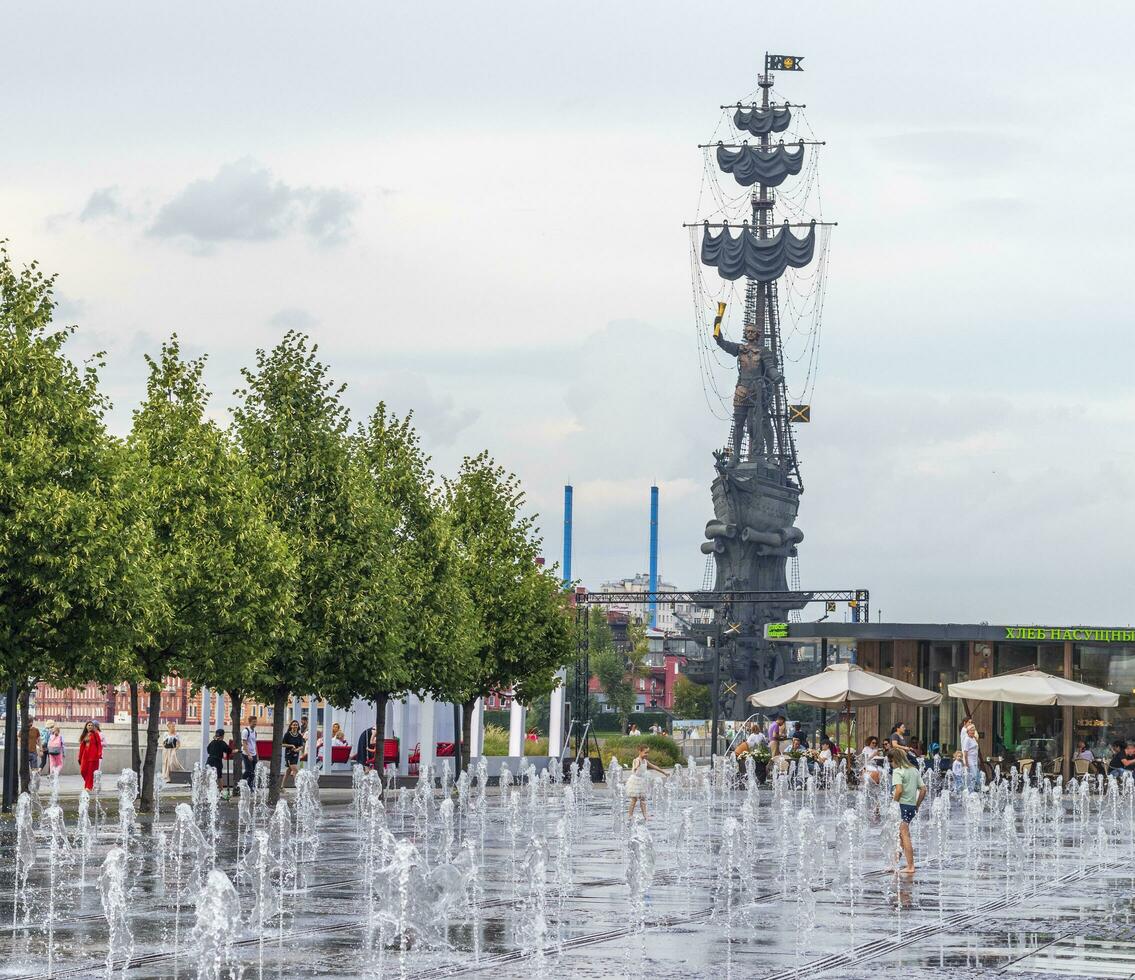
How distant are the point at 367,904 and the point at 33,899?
317cm

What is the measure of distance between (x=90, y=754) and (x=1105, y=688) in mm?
26701

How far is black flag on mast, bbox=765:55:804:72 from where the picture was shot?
125 meters

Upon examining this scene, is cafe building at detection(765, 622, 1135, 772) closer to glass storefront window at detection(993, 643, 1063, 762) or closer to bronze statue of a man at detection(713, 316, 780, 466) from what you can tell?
glass storefront window at detection(993, 643, 1063, 762)

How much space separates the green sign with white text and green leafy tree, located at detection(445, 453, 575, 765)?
12022mm

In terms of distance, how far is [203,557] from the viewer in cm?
3164

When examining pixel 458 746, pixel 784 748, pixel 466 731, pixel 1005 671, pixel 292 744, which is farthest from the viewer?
pixel 1005 671

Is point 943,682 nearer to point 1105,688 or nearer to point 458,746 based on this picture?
point 1105,688

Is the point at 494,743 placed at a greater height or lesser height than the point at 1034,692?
lesser

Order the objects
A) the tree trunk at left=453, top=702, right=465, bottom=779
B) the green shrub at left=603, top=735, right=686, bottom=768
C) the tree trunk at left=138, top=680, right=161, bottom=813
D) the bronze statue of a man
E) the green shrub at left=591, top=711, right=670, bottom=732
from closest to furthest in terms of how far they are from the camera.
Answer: the tree trunk at left=138, top=680, right=161, bottom=813 < the tree trunk at left=453, top=702, right=465, bottom=779 < the green shrub at left=603, top=735, right=686, bottom=768 < the bronze statue of a man < the green shrub at left=591, top=711, right=670, bottom=732

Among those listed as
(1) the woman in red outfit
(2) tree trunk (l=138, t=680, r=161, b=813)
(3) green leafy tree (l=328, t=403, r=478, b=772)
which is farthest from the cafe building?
(2) tree trunk (l=138, t=680, r=161, b=813)

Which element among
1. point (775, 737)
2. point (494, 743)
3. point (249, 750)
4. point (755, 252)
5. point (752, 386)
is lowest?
point (494, 743)

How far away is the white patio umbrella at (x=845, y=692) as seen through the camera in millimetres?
40938

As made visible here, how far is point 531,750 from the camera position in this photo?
86.8 meters

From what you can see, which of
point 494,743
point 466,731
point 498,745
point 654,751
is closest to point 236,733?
point 466,731
